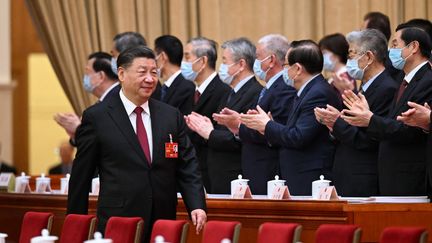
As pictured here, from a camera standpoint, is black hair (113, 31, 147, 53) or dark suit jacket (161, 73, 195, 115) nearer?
dark suit jacket (161, 73, 195, 115)

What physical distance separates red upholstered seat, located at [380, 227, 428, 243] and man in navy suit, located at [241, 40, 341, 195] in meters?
3.00

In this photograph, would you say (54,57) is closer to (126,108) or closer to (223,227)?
(126,108)

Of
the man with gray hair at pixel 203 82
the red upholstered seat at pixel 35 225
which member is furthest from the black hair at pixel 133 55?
the man with gray hair at pixel 203 82

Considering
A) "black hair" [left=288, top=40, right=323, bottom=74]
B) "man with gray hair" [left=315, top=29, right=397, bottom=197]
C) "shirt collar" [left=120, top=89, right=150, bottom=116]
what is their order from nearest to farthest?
"shirt collar" [left=120, top=89, right=150, bottom=116], "man with gray hair" [left=315, top=29, right=397, bottom=197], "black hair" [left=288, top=40, right=323, bottom=74]

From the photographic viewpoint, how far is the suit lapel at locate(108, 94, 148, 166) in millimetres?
7723

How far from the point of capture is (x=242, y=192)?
8.63 metres

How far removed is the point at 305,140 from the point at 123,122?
162 centimetres

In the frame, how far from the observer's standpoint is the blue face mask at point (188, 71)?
34.4ft

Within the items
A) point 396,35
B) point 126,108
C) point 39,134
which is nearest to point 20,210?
point 126,108

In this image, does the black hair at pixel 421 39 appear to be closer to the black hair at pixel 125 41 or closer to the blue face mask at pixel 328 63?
the blue face mask at pixel 328 63

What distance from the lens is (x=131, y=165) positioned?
25.3 feet

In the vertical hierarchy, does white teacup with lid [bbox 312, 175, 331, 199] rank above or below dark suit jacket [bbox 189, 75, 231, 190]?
below

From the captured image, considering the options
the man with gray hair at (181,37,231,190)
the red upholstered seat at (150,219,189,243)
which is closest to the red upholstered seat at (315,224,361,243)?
the red upholstered seat at (150,219,189,243)

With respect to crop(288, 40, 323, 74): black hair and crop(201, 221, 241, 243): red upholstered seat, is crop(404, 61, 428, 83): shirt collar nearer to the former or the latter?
crop(288, 40, 323, 74): black hair
